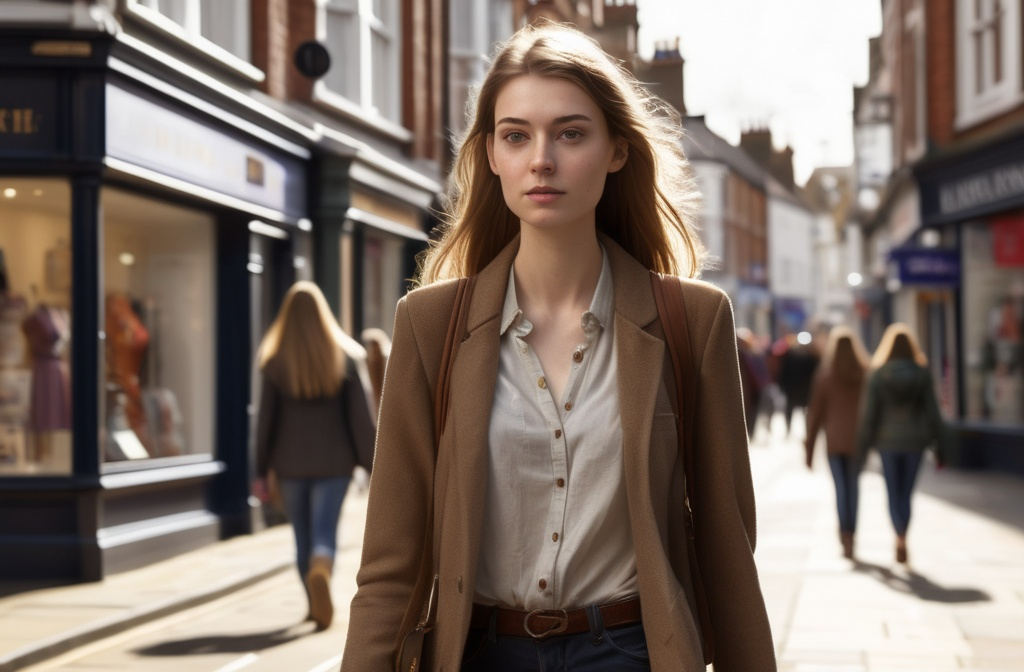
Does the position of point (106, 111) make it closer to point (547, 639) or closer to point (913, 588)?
point (913, 588)

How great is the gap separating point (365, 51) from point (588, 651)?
15.4 metres

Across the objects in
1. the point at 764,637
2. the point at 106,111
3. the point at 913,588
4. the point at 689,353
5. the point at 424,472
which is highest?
the point at 106,111

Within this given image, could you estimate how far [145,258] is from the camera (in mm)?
Result: 12000

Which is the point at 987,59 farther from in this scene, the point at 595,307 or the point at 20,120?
the point at 595,307

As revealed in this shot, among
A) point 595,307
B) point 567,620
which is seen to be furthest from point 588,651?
point 595,307

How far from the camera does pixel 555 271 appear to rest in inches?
104

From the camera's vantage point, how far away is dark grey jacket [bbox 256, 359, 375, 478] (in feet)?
26.8

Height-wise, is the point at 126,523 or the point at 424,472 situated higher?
the point at 424,472

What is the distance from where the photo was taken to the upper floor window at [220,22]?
12227 mm

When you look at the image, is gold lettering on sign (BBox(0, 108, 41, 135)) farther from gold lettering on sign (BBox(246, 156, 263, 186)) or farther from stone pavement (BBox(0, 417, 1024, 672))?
gold lettering on sign (BBox(246, 156, 263, 186))

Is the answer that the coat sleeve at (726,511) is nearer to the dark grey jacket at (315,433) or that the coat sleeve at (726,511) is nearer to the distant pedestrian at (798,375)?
the dark grey jacket at (315,433)

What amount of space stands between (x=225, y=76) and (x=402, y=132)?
19.1 feet

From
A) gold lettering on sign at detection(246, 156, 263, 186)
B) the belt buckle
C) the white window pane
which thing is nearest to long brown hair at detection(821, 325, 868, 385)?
gold lettering on sign at detection(246, 156, 263, 186)

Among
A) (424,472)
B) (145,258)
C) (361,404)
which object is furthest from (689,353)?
(145,258)
